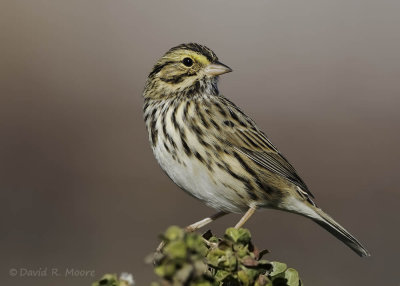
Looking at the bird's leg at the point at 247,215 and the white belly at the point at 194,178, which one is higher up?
the white belly at the point at 194,178

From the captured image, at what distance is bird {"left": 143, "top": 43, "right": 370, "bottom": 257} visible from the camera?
15.6 feet

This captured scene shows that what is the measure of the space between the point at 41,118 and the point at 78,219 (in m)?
3.65

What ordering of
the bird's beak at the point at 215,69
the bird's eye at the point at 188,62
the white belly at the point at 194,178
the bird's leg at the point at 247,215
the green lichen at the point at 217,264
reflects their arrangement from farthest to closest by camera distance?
the bird's eye at the point at 188,62 < the bird's beak at the point at 215,69 < the bird's leg at the point at 247,215 < the white belly at the point at 194,178 < the green lichen at the point at 217,264

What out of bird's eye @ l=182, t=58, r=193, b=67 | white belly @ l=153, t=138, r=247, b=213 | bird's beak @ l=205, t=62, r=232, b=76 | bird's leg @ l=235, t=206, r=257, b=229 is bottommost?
bird's leg @ l=235, t=206, r=257, b=229

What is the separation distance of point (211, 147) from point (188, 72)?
0.60 meters

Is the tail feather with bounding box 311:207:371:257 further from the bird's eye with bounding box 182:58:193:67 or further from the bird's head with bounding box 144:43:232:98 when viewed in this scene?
the bird's eye with bounding box 182:58:193:67

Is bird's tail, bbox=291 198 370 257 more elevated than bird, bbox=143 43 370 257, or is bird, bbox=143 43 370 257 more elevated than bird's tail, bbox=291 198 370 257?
bird, bbox=143 43 370 257

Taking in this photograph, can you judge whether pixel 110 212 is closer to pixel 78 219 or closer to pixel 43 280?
pixel 78 219

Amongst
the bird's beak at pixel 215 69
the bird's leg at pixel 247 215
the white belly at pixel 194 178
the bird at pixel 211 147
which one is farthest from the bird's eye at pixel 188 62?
the bird's leg at pixel 247 215

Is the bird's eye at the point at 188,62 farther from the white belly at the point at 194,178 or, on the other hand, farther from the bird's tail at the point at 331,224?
the bird's tail at the point at 331,224

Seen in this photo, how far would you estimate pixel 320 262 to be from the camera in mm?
8242

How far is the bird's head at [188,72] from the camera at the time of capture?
513 centimetres

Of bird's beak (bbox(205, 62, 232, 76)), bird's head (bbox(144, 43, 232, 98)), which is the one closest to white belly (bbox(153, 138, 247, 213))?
bird's head (bbox(144, 43, 232, 98))

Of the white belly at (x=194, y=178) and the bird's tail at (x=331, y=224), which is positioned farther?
the bird's tail at (x=331, y=224)
